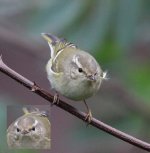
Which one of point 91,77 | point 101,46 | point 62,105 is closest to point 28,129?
point 62,105

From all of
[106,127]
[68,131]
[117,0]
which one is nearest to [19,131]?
[106,127]

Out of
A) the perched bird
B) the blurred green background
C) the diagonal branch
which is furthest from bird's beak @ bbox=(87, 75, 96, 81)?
the blurred green background

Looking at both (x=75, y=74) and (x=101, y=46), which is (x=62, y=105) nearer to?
(x=75, y=74)

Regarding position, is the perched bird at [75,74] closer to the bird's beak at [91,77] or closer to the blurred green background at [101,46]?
the bird's beak at [91,77]

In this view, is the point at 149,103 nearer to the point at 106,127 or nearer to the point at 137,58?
the point at 137,58

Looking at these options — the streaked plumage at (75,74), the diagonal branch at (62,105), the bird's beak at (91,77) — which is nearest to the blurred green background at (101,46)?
the streaked plumage at (75,74)

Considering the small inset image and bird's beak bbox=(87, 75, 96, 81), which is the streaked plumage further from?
the small inset image
